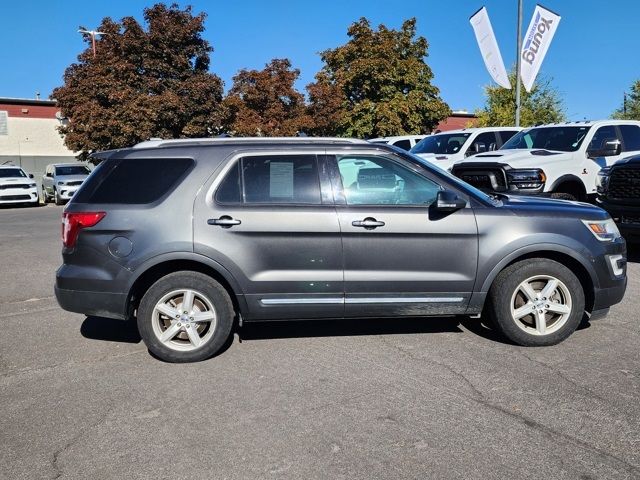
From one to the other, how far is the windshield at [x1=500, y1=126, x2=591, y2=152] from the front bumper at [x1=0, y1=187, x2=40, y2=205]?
62.7 feet

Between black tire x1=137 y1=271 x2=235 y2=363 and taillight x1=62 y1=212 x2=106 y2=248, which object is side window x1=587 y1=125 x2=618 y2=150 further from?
taillight x1=62 y1=212 x2=106 y2=248

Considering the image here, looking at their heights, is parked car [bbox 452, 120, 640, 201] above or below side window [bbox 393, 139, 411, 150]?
below

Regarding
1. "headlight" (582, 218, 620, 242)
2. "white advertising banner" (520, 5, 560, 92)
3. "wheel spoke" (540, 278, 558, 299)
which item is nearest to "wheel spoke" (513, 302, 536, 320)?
"wheel spoke" (540, 278, 558, 299)

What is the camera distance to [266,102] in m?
30.4

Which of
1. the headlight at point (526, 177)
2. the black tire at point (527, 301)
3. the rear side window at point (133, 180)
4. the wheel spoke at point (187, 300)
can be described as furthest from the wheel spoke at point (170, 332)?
the headlight at point (526, 177)

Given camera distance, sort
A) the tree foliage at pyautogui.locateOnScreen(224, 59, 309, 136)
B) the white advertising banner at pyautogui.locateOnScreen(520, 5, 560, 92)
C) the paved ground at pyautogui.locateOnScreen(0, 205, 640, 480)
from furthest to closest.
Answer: the tree foliage at pyautogui.locateOnScreen(224, 59, 309, 136)
the white advertising banner at pyautogui.locateOnScreen(520, 5, 560, 92)
the paved ground at pyautogui.locateOnScreen(0, 205, 640, 480)

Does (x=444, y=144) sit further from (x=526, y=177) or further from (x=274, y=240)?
(x=274, y=240)

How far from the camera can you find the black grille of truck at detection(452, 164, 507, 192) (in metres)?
9.71

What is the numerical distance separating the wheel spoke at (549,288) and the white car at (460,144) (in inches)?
364

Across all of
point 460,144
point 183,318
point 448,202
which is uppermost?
point 460,144

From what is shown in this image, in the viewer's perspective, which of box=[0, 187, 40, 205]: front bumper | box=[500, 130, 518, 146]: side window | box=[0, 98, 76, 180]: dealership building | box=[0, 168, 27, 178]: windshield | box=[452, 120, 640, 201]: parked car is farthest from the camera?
box=[0, 98, 76, 180]: dealership building

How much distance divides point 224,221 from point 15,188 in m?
21.5

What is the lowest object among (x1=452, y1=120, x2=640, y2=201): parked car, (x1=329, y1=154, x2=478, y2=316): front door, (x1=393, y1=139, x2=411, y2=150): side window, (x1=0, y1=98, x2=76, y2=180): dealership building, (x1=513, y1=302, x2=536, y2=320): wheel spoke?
(x1=513, y1=302, x2=536, y2=320): wheel spoke

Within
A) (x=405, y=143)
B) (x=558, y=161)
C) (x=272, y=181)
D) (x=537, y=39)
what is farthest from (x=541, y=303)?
(x=537, y=39)
